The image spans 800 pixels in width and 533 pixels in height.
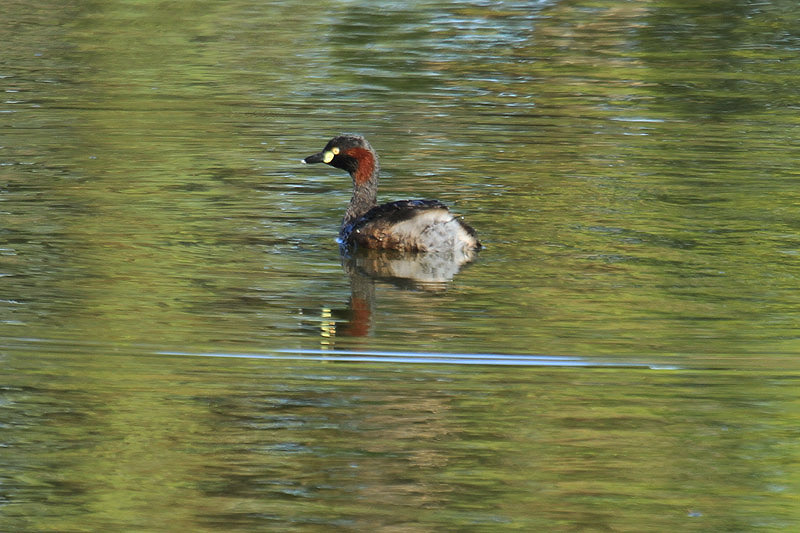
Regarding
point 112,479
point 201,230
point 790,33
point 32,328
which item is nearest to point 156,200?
point 201,230

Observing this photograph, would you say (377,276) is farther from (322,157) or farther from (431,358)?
(431,358)

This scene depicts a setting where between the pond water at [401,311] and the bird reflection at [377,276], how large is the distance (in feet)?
0.11

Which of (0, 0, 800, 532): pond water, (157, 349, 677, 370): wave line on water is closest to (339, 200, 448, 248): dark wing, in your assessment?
Result: (0, 0, 800, 532): pond water

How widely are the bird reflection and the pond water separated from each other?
0.03 metres

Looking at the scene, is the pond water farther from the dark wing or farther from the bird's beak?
the bird's beak

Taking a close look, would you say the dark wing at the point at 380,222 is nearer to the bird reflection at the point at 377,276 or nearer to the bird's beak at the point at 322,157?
the bird reflection at the point at 377,276

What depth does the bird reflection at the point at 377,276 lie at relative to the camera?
8.77 m

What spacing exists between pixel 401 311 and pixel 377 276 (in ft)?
3.60

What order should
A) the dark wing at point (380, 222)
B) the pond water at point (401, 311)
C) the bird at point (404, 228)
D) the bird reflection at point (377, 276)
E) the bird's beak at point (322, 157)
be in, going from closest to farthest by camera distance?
the pond water at point (401, 311) < the bird reflection at point (377, 276) < the bird at point (404, 228) < the dark wing at point (380, 222) < the bird's beak at point (322, 157)

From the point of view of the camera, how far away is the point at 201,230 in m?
10.9

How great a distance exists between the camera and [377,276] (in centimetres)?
1015

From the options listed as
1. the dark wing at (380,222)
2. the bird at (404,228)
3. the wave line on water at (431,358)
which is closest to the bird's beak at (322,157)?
the bird at (404,228)

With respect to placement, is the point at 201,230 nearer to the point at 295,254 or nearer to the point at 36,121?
the point at 295,254

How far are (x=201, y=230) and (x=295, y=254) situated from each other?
2.88 feet
